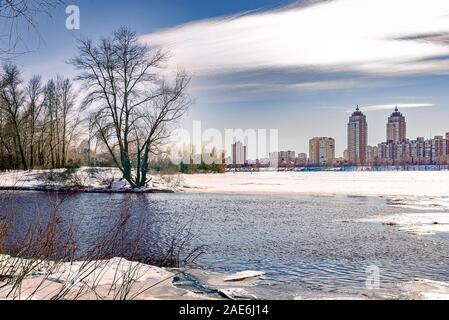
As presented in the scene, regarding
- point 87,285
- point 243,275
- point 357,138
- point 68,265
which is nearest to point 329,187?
point 243,275

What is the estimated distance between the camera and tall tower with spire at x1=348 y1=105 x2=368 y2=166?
13.7 ft

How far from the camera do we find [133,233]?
760 cm

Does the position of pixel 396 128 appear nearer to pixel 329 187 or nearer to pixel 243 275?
pixel 243 275

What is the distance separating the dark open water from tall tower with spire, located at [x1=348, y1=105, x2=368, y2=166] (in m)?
1.17

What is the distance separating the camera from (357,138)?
14.0 ft

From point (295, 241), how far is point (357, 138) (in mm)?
3216

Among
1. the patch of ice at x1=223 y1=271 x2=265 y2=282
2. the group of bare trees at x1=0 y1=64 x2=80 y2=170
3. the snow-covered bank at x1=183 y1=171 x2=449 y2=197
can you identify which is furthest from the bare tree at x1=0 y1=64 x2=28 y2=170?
the snow-covered bank at x1=183 y1=171 x2=449 y2=197

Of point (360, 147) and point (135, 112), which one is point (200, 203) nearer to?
point (135, 112)

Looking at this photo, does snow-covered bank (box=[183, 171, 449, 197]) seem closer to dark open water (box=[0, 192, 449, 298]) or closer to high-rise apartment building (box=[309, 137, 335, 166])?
dark open water (box=[0, 192, 449, 298])

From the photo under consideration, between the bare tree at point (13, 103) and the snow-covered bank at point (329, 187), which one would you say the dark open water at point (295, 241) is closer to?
the bare tree at point (13, 103)

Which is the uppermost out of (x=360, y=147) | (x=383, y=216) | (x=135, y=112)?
(x=135, y=112)
